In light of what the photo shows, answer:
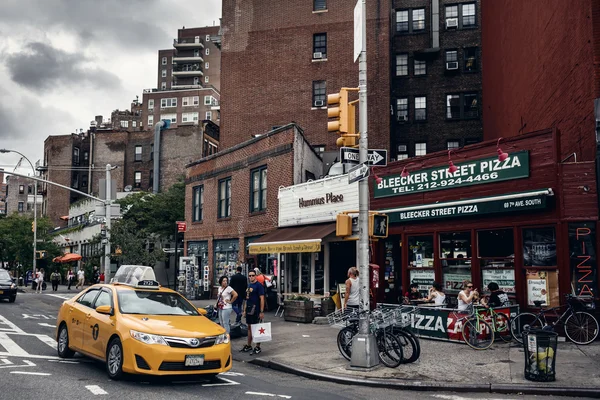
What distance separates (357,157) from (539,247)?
5.74m

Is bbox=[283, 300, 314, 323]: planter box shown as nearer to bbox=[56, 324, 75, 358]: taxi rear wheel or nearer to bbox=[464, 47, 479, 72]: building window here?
bbox=[56, 324, 75, 358]: taxi rear wheel

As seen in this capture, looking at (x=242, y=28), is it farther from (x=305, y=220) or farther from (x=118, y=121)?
(x=118, y=121)

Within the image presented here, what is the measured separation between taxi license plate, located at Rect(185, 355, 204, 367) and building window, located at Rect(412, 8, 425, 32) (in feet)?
112

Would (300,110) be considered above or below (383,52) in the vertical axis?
below

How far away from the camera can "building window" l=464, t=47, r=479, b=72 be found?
128 ft

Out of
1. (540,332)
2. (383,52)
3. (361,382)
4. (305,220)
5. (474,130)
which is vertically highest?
(383,52)

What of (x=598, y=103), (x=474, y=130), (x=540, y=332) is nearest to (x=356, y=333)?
(x=540, y=332)

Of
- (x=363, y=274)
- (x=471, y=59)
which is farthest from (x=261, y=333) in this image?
(x=471, y=59)

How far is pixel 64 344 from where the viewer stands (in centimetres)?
1251

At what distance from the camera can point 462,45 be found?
39.2 meters

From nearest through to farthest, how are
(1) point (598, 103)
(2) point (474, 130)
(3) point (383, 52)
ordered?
(1) point (598, 103), (3) point (383, 52), (2) point (474, 130)

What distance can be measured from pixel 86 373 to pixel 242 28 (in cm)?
3135

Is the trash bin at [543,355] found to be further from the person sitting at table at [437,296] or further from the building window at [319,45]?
the building window at [319,45]

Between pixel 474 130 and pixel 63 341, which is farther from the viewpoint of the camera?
pixel 474 130
